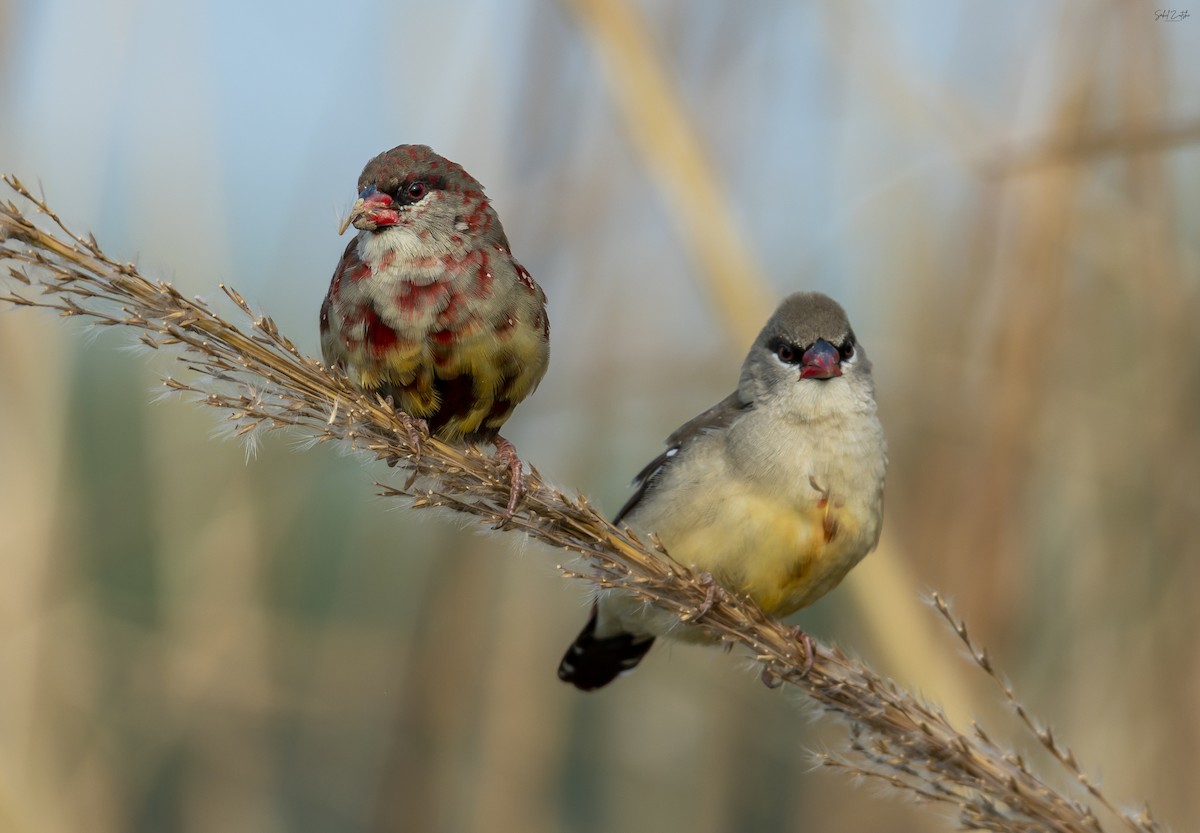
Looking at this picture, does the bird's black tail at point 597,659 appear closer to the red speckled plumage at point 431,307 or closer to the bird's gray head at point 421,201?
the red speckled plumage at point 431,307

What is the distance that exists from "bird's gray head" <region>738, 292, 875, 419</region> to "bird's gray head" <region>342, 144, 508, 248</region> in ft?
2.69

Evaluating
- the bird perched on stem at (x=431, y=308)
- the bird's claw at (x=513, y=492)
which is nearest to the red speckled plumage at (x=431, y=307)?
the bird perched on stem at (x=431, y=308)

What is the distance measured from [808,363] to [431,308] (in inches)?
41.0

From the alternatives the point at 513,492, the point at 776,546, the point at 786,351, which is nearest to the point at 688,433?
the point at 786,351

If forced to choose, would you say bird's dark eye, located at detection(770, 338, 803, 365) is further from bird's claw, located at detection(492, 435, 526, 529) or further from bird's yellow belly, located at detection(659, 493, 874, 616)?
bird's claw, located at detection(492, 435, 526, 529)

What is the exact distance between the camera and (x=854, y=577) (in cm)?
327

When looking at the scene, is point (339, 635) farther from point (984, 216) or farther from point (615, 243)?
point (984, 216)

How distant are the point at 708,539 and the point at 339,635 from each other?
2156mm

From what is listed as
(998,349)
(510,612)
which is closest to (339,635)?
(510,612)

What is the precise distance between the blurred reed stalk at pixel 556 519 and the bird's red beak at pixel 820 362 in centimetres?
88

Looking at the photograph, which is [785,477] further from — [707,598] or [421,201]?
[421,201]

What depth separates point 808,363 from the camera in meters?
3.24

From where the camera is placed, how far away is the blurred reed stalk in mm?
2037

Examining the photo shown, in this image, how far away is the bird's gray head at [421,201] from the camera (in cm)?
293
